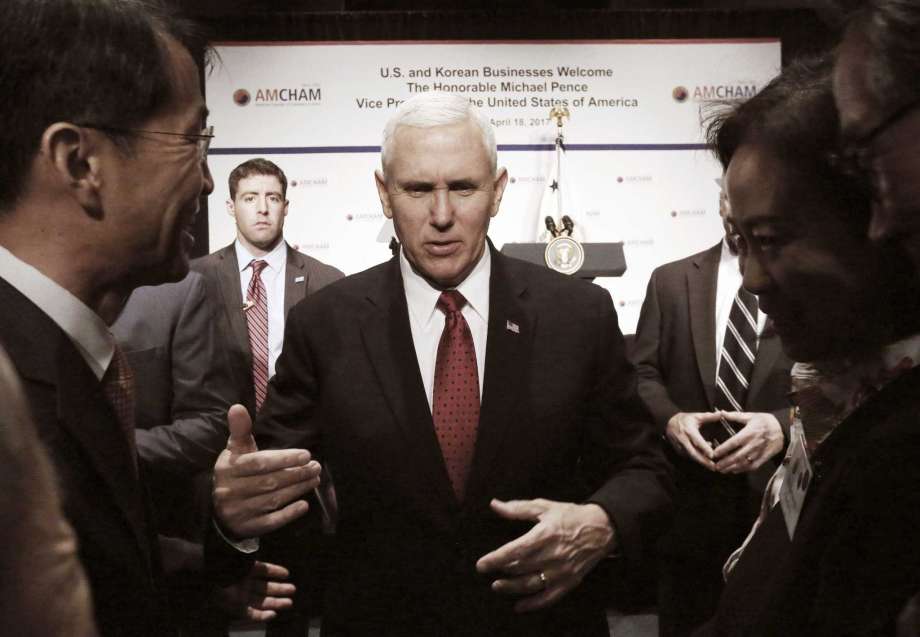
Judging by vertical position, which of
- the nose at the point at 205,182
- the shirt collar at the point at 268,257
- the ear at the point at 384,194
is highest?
the shirt collar at the point at 268,257

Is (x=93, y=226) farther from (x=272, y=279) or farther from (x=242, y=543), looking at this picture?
(x=272, y=279)

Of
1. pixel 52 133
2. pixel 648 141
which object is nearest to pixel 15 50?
pixel 52 133

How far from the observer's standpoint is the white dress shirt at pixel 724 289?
3.44 m

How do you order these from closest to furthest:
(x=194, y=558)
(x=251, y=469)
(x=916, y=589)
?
(x=916, y=589), (x=251, y=469), (x=194, y=558)

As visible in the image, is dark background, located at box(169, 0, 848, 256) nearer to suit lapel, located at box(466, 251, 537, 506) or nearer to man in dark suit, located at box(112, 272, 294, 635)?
man in dark suit, located at box(112, 272, 294, 635)

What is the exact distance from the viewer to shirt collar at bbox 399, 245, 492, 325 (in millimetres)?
1974

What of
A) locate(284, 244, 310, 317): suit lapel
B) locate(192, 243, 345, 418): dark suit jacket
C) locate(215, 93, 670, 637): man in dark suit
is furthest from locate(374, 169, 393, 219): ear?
locate(284, 244, 310, 317): suit lapel

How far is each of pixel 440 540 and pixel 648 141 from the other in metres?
4.18

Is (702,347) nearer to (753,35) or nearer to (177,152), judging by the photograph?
(177,152)

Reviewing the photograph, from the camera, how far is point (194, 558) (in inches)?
66.3

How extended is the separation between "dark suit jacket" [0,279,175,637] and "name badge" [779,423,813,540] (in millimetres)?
817

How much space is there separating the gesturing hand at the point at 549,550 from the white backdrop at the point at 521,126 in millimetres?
3645

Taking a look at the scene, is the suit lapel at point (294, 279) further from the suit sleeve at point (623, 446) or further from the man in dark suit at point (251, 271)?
the suit sleeve at point (623, 446)

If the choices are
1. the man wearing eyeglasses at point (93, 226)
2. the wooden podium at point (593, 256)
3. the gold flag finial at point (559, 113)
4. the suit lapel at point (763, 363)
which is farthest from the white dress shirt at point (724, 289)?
the man wearing eyeglasses at point (93, 226)
